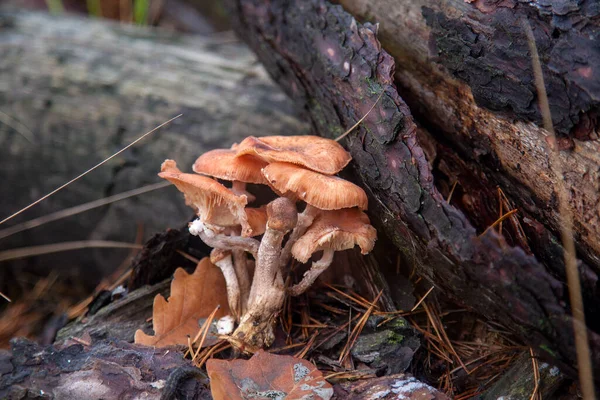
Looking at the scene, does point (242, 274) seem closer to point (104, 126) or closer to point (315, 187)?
point (315, 187)

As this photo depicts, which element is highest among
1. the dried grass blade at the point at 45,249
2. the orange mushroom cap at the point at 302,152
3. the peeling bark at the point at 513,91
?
the peeling bark at the point at 513,91

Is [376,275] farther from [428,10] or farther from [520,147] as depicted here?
[428,10]

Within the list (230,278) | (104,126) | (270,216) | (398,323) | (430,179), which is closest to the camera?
(430,179)

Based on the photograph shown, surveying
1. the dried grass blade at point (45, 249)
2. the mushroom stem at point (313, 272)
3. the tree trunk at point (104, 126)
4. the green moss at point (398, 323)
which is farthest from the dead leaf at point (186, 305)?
the dried grass blade at point (45, 249)

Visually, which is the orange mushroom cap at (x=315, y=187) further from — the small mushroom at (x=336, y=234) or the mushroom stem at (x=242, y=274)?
the mushroom stem at (x=242, y=274)

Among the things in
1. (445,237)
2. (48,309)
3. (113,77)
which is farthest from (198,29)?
(445,237)

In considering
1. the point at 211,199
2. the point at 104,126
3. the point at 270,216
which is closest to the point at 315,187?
the point at 270,216
